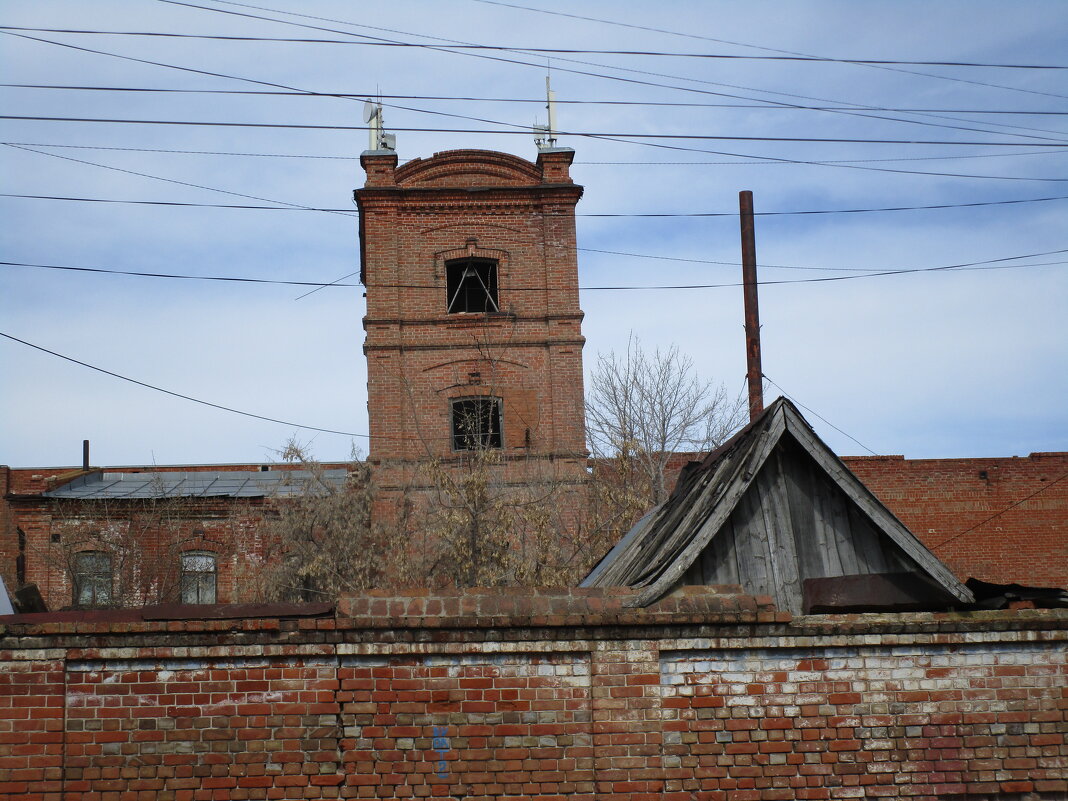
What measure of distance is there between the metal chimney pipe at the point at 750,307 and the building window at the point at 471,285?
30.8 feet

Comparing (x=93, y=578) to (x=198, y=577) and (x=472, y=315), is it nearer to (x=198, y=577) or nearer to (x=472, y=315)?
(x=198, y=577)

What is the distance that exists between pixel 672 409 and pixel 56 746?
22632mm

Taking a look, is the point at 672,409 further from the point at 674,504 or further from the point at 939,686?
the point at 939,686

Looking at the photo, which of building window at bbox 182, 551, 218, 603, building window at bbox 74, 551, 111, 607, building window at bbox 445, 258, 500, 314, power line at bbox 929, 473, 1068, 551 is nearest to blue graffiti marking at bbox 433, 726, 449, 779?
building window at bbox 445, 258, 500, 314

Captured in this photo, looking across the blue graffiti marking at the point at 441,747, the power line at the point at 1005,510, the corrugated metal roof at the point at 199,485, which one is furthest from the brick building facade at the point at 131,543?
the blue graffiti marking at the point at 441,747

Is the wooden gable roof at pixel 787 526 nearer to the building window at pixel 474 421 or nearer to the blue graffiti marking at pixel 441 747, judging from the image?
the blue graffiti marking at pixel 441 747

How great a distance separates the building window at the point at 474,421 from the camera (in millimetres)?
26234

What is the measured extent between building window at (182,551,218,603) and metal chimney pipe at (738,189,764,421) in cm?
1553

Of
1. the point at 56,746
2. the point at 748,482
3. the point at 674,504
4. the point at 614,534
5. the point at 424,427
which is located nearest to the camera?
the point at 56,746

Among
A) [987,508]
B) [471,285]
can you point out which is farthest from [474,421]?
[987,508]

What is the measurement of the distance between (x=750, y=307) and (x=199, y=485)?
17.9 meters

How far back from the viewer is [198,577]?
2727 centimetres

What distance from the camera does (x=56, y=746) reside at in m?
7.14

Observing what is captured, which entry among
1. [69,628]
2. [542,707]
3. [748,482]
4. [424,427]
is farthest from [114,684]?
[424,427]
